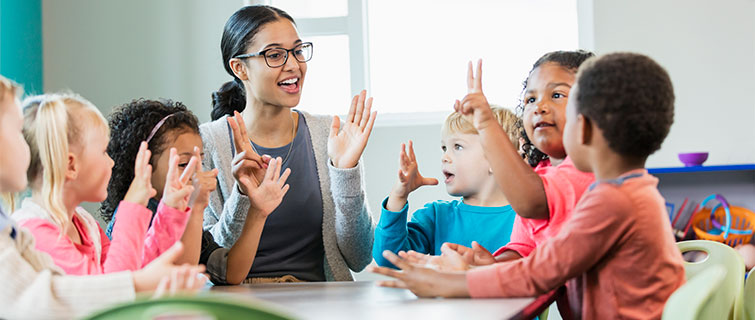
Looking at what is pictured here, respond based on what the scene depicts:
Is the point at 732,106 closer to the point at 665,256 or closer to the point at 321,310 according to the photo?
the point at 665,256

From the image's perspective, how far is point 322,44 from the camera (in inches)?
171

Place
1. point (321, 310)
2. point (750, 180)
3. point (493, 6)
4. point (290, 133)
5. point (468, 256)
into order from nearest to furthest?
point (321, 310) → point (468, 256) → point (290, 133) → point (750, 180) → point (493, 6)

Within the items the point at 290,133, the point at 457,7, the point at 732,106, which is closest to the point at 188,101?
the point at 457,7

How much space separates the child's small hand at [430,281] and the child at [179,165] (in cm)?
63

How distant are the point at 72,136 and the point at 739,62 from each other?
3.58 m

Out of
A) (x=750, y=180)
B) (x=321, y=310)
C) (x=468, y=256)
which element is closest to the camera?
(x=321, y=310)

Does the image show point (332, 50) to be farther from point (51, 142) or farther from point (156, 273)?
point (156, 273)

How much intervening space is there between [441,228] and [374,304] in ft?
3.11

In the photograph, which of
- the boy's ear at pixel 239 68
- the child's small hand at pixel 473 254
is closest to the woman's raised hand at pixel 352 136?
the boy's ear at pixel 239 68

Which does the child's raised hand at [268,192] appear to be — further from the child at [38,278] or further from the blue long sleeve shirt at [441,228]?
the child at [38,278]

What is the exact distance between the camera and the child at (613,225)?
1.19 meters

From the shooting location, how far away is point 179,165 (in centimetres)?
197

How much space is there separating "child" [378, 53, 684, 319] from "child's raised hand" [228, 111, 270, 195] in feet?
2.47

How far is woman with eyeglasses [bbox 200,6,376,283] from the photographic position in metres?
2.09
